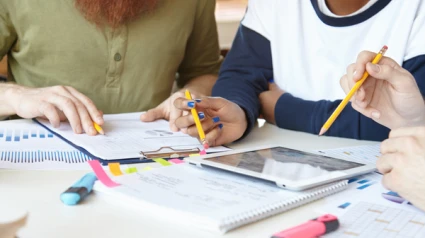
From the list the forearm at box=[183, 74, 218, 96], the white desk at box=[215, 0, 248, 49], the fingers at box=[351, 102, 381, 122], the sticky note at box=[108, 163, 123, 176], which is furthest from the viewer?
the white desk at box=[215, 0, 248, 49]

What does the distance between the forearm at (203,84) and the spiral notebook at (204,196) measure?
2.86 ft

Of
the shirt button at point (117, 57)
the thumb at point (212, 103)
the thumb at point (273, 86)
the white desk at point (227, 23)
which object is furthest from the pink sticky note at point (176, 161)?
the white desk at point (227, 23)

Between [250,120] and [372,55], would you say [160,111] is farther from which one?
[372,55]

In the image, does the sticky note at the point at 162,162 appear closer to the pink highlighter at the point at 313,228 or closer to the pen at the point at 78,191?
the pen at the point at 78,191

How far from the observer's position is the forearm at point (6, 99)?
1.39m

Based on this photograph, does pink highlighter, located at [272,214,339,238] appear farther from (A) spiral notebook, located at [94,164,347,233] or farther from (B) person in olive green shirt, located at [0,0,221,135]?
(B) person in olive green shirt, located at [0,0,221,135]

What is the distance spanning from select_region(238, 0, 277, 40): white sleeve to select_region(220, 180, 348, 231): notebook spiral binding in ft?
2.54

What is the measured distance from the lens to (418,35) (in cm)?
132

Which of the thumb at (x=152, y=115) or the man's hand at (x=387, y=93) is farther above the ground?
the man's hand at (x=387, y=93)

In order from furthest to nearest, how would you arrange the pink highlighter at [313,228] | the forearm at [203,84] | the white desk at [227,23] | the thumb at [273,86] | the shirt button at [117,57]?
the white desk at [227,23], the forearm at [203,84], the shirt button at [117,57], the thumb at [273,86], the pink highlighter at [313,228]

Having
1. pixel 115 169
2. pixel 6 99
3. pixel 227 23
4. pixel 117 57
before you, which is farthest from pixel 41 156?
pixel 227 23

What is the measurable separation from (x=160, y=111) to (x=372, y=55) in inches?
22.2

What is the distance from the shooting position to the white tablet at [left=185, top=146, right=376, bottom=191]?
85 cm

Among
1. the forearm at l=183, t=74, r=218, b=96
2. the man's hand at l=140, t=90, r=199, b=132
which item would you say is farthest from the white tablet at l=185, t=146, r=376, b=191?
the forearm at l=183, t=74, r=218, b=96
